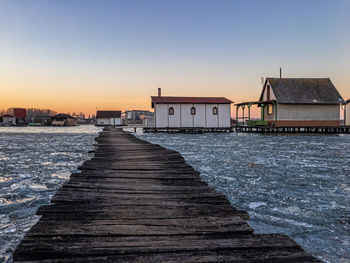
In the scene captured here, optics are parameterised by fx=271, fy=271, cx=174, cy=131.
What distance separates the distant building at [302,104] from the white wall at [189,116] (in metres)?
6.46

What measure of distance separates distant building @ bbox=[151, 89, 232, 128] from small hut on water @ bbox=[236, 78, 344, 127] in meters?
3.13

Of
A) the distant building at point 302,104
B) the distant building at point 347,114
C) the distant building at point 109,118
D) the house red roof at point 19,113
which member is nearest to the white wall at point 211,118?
the distant building at point 302,104

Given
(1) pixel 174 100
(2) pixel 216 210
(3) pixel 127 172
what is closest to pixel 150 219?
(2) pixel 216 210

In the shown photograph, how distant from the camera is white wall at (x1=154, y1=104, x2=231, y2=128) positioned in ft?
129

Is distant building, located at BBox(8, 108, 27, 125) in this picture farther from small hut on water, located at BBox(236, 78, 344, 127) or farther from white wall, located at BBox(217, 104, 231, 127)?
small hut on water, located at BBox(236, 78, 344, 127)

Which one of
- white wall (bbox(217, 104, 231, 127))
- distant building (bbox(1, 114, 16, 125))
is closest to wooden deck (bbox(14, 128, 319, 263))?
white wall (bbox(217, 104, 231, 127))

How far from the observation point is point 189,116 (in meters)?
39.8

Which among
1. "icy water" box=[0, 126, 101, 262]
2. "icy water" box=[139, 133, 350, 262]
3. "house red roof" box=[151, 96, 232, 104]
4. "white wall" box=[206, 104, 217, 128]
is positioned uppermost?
"house red roof" box=[151, 96, 232, 104]

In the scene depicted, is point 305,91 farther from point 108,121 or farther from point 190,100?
point 108,121

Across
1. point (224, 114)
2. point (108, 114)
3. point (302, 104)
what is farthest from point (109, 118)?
point (302, 104)

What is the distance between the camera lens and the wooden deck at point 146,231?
2.52 meters

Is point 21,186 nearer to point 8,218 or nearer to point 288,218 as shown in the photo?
point 8,218

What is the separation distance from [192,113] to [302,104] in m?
15.3

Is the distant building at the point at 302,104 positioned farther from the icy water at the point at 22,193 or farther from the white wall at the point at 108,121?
the white wall at the point at 108,121
